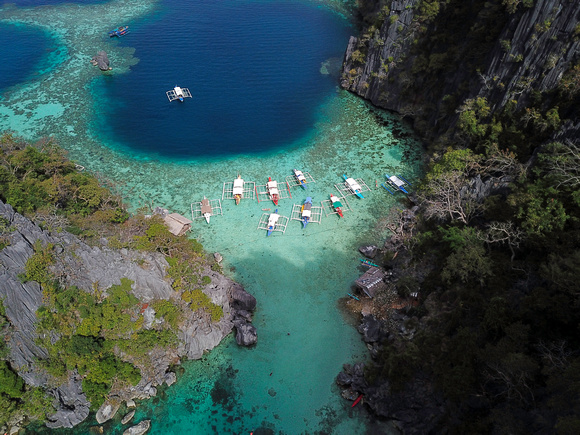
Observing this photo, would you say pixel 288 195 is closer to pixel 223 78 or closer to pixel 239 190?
pixel 239 190

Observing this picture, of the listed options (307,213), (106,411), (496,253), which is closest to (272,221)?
(307,213)

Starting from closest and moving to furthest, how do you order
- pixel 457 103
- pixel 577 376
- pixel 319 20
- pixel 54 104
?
pixel 577 376 < pixel 457 103 < pixel 54 104 < pixel 319 20

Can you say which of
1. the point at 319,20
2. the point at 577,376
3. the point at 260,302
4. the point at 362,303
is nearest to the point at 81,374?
the point at 260,302

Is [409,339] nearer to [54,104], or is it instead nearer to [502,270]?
[502,270]

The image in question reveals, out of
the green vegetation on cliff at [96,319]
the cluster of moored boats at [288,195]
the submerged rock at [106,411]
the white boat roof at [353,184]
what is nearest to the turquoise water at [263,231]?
the submerged rock at [106,411]

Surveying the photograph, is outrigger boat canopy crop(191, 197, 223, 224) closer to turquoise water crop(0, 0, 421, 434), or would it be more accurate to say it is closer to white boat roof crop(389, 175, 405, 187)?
turquoise water crop(0, 0, 421, 434)

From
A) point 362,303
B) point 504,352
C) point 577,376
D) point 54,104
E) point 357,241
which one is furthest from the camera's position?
point 54,104
